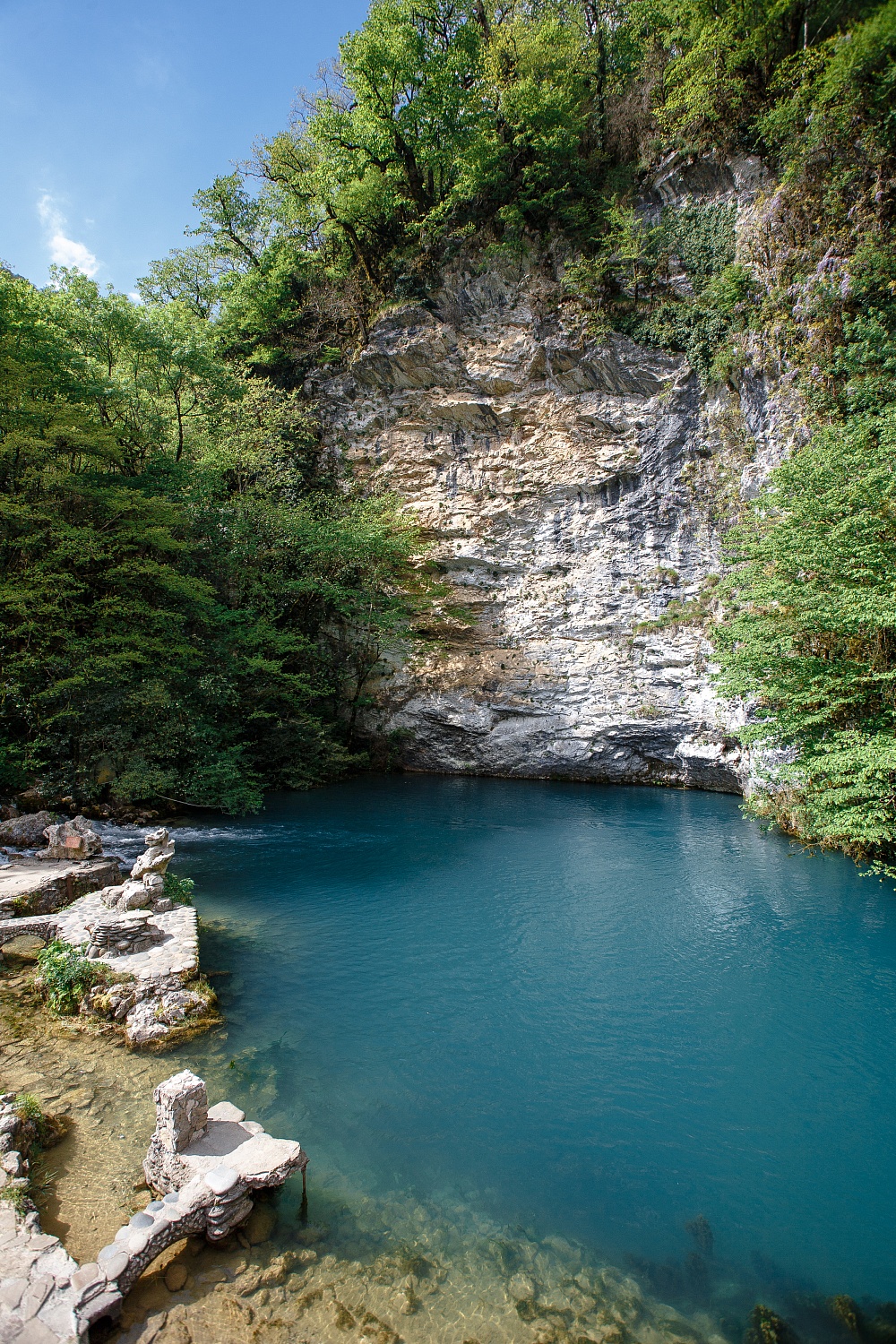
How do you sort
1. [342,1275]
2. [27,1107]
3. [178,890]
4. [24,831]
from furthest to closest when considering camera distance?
[24,831], [178,890], [27,1107], [342,1275]

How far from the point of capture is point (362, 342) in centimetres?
2469

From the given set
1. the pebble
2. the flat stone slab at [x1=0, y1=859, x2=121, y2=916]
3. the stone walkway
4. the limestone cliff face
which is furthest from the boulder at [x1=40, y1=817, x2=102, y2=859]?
the limestone cliff face

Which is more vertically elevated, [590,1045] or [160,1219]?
[160,1219]

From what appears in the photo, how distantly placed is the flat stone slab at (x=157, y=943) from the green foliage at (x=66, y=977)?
0.22m

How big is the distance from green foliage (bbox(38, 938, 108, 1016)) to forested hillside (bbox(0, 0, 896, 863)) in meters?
7.76

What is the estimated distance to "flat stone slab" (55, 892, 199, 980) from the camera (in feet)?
25.1

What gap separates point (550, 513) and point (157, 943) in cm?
1856

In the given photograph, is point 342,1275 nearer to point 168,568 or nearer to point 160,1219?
point 160,1219

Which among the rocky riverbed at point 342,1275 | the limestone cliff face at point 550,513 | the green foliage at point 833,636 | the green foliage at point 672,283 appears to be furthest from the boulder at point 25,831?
the green foliage at point 672,283

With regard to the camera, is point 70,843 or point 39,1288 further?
point 70,843

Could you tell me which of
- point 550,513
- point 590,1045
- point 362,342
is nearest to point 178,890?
point 590,1045

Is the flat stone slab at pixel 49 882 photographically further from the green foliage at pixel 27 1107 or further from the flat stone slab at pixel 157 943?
the green foliage at pixel 27 1107

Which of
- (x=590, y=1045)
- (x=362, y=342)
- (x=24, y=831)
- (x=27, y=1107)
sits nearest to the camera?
(x=27, y=1107)

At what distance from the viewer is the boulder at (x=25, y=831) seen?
12.0 m
